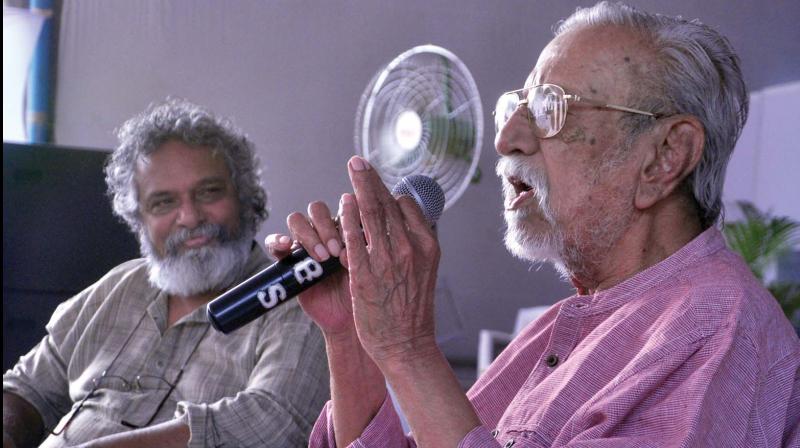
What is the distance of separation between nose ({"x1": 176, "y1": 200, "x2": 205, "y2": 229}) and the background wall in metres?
0.30

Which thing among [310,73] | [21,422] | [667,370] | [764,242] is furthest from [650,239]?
[764,242]

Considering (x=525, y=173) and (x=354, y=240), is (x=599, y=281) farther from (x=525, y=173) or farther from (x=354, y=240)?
(x=354, y=240)

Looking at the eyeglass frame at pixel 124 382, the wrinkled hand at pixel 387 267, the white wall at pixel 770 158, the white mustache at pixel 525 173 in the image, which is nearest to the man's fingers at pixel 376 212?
the wrinkled hand at pixel 387 267

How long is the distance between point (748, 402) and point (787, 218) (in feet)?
15.0

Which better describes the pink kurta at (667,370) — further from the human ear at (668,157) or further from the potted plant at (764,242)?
the potted plant at (764,242)

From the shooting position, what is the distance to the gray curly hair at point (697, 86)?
1563 millimetres

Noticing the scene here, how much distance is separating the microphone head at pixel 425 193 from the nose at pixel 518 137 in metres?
0.15

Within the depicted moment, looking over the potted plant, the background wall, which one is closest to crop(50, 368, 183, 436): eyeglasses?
the background wall

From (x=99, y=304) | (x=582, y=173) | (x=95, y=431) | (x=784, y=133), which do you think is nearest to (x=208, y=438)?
(x=95, y=431)

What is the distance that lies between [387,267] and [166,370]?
1.63m

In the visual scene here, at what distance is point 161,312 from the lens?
9.57 feet

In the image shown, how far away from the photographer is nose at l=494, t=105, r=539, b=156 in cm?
161

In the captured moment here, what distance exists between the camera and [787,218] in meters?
5.53

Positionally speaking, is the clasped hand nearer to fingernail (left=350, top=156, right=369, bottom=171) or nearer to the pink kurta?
fingernail (left=350, top=156, right=369, bottom=171)
